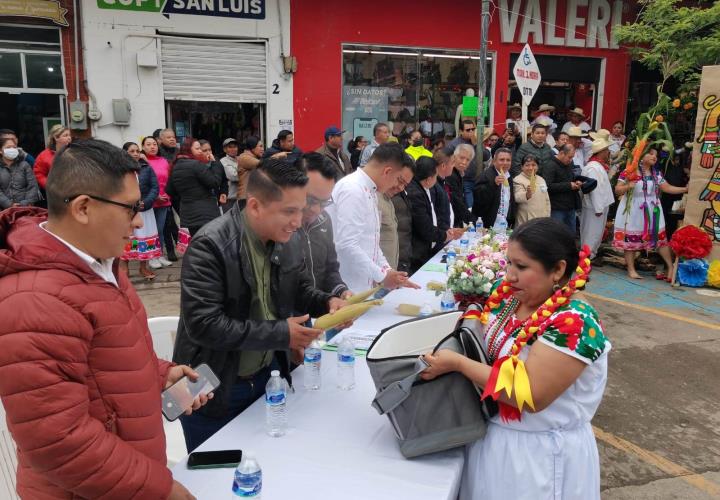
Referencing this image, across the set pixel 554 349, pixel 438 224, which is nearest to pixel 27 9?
pixel 438 224

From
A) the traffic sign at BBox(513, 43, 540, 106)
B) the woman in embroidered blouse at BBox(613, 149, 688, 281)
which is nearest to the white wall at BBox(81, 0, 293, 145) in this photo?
the traffic sign at BBox(513, 43, 540, 106)

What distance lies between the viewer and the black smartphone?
200cm

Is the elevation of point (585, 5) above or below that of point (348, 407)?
above

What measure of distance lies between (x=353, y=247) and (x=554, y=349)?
2.18 metres

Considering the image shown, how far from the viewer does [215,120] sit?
37.2ft

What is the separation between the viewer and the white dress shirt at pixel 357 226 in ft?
12.8

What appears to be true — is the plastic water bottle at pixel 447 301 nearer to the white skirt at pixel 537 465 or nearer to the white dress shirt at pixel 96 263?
the white skirt at pixel 537 465

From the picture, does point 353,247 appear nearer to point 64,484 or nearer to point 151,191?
point 64,484

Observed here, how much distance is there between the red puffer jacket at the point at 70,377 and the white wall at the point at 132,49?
9742 millimetres

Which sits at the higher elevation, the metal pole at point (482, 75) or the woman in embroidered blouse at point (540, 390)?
the metal pole at point (482, 75)

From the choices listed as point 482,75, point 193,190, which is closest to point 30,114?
point 193,190

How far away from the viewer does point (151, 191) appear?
7.50 meters

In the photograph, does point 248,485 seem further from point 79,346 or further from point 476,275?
point 476,275

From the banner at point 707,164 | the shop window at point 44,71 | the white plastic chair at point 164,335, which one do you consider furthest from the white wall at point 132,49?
the white plastic chair at point 164,335
